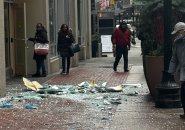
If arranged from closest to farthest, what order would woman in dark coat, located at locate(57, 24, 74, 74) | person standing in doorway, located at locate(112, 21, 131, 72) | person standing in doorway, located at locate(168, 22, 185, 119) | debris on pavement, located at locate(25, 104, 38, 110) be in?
1. person standing in doorway, located at locate(168, 22, 185, 119)
2. debris on pavement, located at locate(25, 104, 38, 110)
3. woman in dark coat, located at locate(57, 24, 74, 74)
4. person standing in doorway, located at locate(112, 21, 131, 72)

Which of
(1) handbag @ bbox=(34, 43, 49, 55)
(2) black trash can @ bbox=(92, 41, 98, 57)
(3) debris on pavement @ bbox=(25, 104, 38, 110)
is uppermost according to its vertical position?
(1) handbag @ bbox=(34, 43, 49, 55)

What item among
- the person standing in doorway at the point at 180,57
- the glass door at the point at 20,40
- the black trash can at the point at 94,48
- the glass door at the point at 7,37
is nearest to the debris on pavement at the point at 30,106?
the person standing in doorway at the point at 180,57

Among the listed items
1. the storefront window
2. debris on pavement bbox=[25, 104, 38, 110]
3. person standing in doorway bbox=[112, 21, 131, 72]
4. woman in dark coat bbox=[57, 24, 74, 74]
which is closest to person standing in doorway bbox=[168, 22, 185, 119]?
debris on pavement bbox=[25, 104, 38, 110]

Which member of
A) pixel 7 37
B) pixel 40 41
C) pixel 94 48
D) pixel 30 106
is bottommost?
pixel 30 106

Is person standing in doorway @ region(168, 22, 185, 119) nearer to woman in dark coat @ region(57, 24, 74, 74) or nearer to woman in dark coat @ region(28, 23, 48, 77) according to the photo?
woman in dark coat @ region(28, 23, 48, 77)

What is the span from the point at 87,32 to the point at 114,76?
10.8 m

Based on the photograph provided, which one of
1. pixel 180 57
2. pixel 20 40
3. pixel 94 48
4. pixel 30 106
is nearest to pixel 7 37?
pixel 20 40

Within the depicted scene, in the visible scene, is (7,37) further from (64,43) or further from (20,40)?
(64,43)

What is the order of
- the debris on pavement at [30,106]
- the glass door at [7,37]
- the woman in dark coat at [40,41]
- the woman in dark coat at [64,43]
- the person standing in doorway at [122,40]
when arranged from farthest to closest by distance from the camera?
the person standing in doorway at [122,40], the woman in dark coat at [64,43], the woman in dark coat at [40,41], the glass door at [7,37], the debris on pavement at [30,106]

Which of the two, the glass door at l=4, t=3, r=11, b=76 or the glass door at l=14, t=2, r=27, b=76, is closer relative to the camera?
the glass door at l=4, t=3, r=11, b=76

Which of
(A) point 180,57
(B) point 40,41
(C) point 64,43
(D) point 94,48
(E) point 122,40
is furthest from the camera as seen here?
(D) point 94,48

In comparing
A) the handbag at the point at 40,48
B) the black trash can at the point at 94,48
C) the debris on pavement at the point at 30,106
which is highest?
the handbag at the point at 40,48

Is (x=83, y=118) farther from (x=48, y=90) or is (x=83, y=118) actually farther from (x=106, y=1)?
(x=106, y=1)

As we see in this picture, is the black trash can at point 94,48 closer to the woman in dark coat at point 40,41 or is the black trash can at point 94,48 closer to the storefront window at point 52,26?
the storefront window at point 52,26
